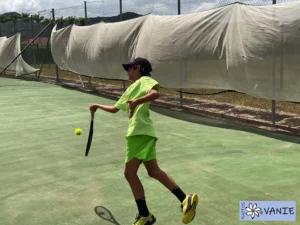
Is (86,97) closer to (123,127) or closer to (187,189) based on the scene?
(123,127)

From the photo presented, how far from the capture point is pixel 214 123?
8.00 metres

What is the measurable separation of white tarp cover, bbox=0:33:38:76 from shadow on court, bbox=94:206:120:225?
1441 cm

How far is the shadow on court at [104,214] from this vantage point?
363 cm

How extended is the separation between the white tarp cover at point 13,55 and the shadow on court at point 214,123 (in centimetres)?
967

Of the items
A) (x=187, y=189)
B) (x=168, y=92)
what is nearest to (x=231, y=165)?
(x=187, y=189)

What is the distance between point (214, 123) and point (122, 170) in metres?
3.40

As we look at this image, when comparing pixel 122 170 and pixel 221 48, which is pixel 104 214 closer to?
pixel 122 170

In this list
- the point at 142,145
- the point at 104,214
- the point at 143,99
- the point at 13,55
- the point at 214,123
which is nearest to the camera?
the point at 143,99

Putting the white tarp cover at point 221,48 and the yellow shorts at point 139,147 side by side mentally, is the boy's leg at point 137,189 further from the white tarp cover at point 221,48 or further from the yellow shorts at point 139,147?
the white tarp cover at point 221,48

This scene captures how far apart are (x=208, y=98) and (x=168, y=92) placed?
168 cm

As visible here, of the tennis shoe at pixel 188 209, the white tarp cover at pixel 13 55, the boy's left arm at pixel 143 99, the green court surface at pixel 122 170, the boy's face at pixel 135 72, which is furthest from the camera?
the white tarp cover at pixel 13 55

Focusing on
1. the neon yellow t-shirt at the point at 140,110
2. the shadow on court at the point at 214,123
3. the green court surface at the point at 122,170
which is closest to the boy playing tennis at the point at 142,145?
the neon yellow t-shirt at the point at 140,110

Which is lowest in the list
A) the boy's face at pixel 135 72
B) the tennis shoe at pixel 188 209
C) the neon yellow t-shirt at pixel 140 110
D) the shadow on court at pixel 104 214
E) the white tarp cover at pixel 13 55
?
the white tarp cover at pixel 13 55

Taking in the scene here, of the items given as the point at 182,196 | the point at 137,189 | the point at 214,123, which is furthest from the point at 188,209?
the point at 214,123
